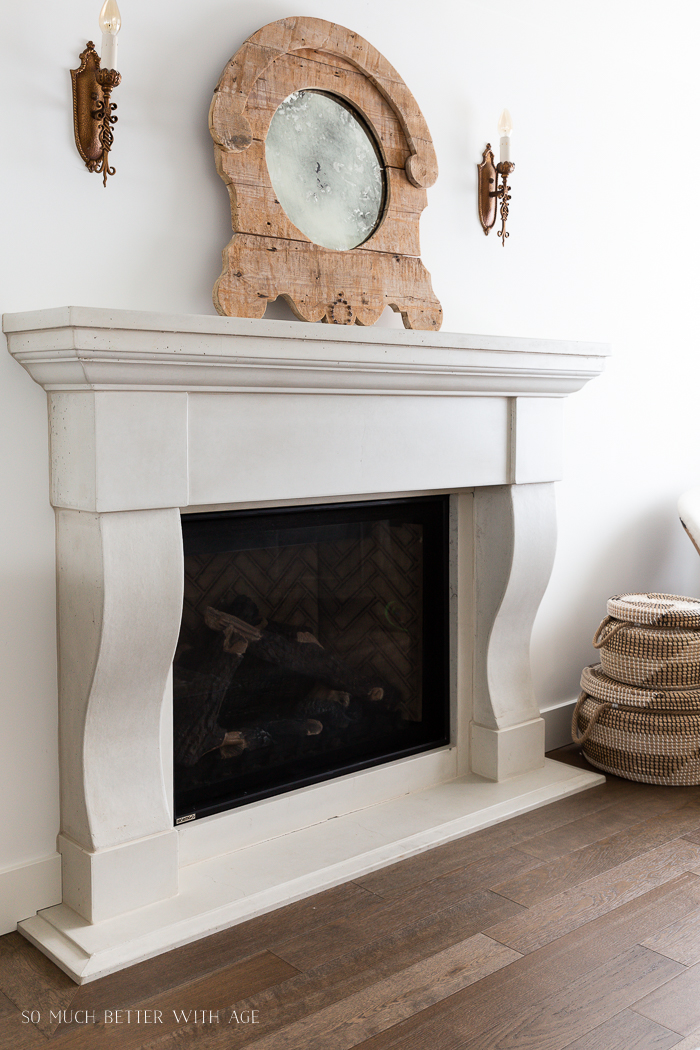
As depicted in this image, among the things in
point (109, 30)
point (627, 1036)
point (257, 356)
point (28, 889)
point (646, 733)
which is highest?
point (109, 30)

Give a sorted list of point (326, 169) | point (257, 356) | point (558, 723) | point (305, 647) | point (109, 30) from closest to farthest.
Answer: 1. point (109, 30)
2. point (257, 356)
3. point (326, 169)
4. point (305, 647)
5. point (558, 723)

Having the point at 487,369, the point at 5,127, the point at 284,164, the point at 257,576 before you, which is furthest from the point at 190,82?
the point at 257,576

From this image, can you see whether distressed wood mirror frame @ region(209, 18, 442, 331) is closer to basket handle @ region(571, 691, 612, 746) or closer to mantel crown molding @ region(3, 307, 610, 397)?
mantel crown molding @ region(3, 307, 610, 397)

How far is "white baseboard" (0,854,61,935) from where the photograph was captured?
74.2 inches

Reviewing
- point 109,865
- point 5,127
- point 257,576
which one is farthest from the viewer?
point 257,576

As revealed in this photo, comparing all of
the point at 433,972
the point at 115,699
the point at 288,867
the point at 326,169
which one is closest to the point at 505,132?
the point at 326,169

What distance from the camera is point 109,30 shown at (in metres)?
1.74

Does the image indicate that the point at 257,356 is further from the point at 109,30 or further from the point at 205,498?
the point at 109,30

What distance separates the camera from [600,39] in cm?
290

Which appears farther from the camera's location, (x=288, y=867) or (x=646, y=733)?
(x=646, y=733)

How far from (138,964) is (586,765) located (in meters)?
1.53

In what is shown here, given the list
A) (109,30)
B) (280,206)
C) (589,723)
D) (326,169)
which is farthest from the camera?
(589,723)

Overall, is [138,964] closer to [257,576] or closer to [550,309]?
[257,576]

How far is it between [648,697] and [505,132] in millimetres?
1600
